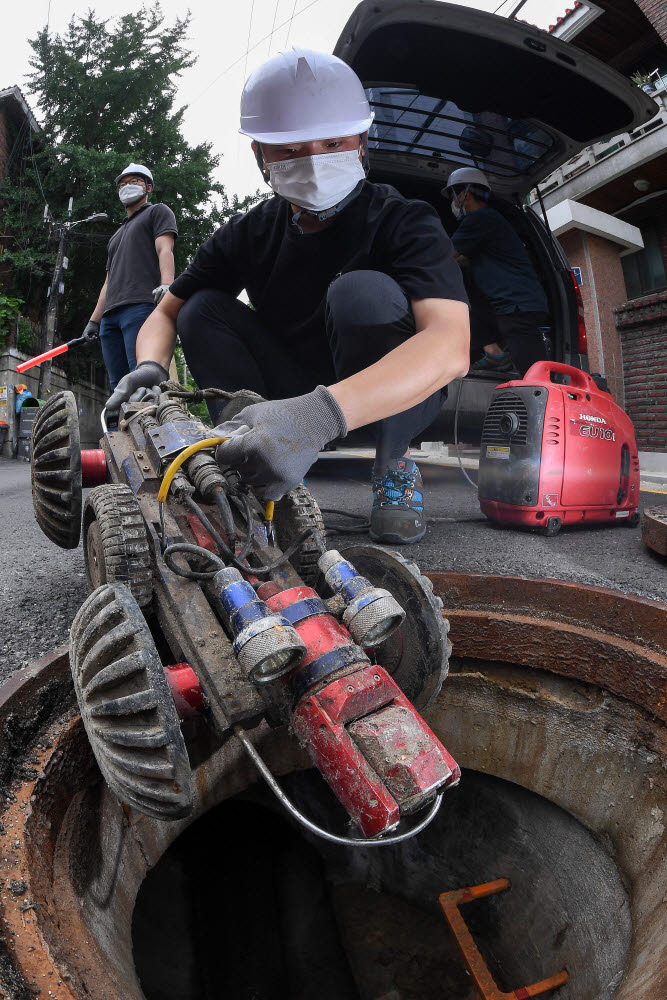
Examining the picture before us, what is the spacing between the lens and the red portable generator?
93.7 inches

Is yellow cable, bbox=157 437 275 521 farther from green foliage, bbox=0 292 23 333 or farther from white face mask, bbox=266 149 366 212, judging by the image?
green foliage, bbox=0 292 23 333

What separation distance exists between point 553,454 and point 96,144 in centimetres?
1586

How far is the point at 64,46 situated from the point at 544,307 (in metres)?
15.8

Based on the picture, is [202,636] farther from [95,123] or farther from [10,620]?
[95,123]

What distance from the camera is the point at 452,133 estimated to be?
3277 mm

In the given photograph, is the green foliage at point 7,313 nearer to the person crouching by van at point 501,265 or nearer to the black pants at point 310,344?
the person crouching by van at point 501,265

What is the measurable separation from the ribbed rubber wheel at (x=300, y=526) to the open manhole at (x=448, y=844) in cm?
52

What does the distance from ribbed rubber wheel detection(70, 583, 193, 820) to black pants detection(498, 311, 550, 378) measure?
3.11m

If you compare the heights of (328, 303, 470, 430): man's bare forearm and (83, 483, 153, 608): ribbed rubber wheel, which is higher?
(328, 303, 470, 430): man's bare forearm

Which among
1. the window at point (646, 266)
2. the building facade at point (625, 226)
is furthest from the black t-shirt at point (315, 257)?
the window at point (646, 266)

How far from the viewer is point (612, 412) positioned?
2631 millimetres

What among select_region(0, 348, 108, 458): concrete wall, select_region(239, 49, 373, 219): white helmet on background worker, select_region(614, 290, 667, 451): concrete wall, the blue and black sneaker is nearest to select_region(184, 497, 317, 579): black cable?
select_region(239, 49, 373, 219): white helmet on background worker

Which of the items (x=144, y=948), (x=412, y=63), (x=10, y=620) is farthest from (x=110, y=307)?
(x=144, y=948)

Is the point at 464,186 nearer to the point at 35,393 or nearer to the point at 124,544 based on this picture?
the point at 124,544
